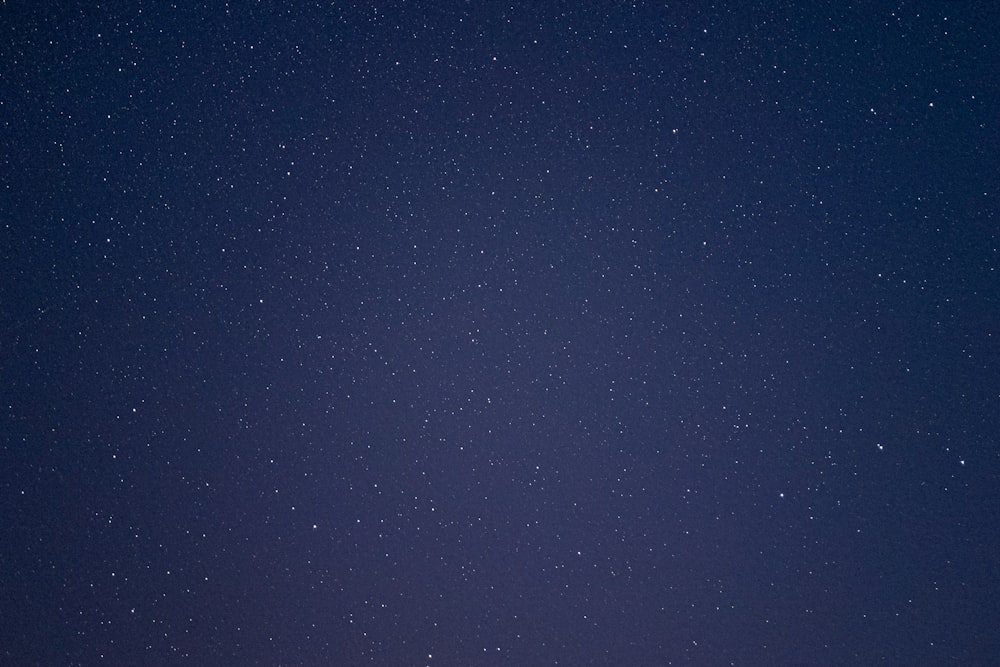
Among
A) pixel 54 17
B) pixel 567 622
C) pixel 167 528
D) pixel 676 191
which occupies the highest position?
pixel 54 17

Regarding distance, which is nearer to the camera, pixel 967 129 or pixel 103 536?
pixel 967 129

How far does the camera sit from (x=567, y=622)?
643 mm

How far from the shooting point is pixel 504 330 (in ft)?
2.08

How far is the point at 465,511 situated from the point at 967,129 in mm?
476

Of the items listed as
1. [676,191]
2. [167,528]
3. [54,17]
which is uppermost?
[54,17]

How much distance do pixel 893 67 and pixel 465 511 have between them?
47cm

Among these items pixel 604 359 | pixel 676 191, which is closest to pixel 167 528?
pixel 604 359

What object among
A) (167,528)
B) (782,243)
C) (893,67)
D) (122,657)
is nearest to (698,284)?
(782,243)

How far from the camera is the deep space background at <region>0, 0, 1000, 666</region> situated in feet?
1.95

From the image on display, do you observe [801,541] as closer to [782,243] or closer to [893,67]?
[782,243]

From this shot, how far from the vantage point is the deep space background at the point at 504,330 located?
0.60m

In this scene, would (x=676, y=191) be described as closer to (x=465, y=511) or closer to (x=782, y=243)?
(x=782, y=243)

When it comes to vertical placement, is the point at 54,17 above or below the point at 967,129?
above

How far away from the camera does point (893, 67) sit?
584 mm
